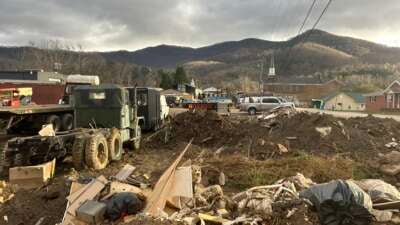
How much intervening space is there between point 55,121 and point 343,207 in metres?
16.0

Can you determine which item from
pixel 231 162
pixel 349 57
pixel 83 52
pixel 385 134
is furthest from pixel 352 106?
pixel 349 57

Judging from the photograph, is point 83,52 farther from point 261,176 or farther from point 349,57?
point 349,57

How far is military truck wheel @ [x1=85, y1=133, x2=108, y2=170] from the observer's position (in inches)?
427

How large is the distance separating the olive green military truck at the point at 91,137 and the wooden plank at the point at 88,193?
127 inches

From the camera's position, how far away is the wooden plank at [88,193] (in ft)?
22.4

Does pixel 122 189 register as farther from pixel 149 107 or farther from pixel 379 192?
pixel 149 107

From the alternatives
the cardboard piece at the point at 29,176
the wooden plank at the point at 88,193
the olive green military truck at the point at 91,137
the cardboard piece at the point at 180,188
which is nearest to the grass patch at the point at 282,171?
the cardboard piece at the point at 180,188

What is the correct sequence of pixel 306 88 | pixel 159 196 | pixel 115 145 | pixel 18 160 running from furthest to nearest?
pixel 306 88 < pixel 115 145 < pixel 18 160 < pixel 159 196

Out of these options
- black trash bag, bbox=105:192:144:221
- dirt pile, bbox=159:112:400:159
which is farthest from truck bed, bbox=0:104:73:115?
black trash bag, bbox=105:192:144:221

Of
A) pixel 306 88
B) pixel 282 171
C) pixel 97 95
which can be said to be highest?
pixel 306 88

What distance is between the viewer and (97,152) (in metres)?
11.2

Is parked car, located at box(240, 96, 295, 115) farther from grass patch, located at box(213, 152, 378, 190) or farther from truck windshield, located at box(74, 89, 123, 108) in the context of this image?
grass patch, located at box(213, 152, 378, 190)

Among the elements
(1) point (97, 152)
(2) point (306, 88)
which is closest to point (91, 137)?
(1) point (97, 152)

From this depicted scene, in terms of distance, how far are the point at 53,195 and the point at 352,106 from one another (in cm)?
8203
